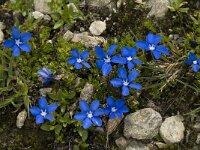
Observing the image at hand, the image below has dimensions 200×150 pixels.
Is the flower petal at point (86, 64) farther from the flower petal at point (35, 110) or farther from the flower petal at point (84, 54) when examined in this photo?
the flower petal at point (35, 110)

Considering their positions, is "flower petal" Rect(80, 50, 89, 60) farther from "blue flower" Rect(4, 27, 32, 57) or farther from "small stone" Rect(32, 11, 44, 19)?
"small stone" Rect(32, 11, 44, 19)

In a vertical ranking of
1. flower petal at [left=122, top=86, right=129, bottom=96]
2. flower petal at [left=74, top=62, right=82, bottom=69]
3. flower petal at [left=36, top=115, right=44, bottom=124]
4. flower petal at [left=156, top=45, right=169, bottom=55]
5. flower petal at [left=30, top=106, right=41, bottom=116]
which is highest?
flower petal at [left=156, top=45, right=169, bottom=55]

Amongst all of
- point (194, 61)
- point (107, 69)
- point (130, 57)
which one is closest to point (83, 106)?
point (107, 69)

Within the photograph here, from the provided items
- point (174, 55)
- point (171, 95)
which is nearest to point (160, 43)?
point (174, 55)

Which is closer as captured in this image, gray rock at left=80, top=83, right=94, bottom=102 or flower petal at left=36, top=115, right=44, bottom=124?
flower petal at left=36, top=115, right=44, bottom=124

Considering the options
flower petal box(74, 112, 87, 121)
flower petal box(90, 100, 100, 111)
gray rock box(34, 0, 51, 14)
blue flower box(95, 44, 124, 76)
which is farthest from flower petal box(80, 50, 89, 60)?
gray rock box(34, 0, 51, 14)

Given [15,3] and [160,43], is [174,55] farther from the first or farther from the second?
[15,3]

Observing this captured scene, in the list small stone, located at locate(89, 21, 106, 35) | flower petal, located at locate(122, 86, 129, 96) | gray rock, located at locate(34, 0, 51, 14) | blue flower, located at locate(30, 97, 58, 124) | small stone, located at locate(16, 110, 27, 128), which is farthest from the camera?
gray rock, located at locate(34, 0, 51, 14)
